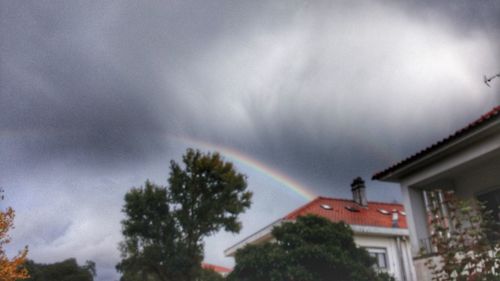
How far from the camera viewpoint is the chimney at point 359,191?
89.9 ft

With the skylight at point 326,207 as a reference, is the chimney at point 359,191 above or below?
above

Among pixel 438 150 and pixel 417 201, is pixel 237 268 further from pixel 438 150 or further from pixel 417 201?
pixel 438 150

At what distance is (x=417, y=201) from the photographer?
10.9m

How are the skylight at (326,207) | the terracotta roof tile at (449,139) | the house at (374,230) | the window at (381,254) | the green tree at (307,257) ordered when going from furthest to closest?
the skylight at (326,207) < the window at (381,254) < the house at (374,230) < the green tree at (307,257) < the terracotta roof tile at (449,139)

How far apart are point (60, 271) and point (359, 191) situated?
25.8 meters

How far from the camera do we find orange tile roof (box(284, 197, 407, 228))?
22.6 meters

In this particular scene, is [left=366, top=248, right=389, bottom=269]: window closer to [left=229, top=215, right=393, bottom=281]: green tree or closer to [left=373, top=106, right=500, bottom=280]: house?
[left=229, top=215, right=393, bottom=281]: green tree

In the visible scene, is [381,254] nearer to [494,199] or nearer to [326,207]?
[326,207]

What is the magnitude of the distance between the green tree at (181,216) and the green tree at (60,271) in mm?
10901

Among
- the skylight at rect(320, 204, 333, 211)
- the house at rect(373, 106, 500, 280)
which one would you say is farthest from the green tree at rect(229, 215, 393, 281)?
the skylight at rect(320, 204, 333, 211)

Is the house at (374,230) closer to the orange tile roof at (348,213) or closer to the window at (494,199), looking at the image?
the orange tile roof at (348,213)

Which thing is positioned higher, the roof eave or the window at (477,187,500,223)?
the roof eave

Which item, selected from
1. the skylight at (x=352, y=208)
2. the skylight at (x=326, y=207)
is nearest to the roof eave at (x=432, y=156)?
the skylight at (x=326, y=207)

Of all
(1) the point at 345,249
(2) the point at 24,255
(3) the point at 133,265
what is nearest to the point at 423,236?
(1) the point at 345,249
